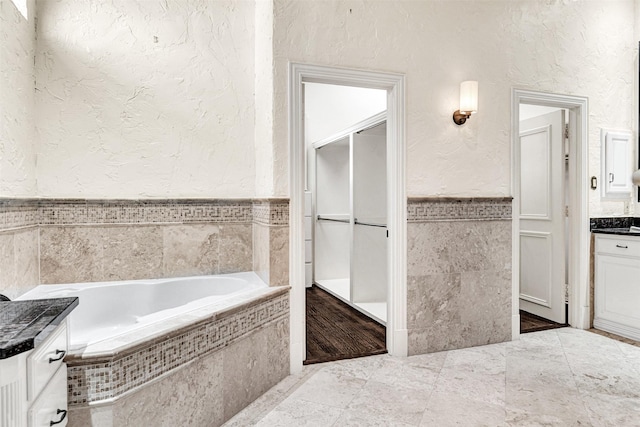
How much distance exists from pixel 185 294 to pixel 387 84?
202cm

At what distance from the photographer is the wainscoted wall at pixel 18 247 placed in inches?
78.3

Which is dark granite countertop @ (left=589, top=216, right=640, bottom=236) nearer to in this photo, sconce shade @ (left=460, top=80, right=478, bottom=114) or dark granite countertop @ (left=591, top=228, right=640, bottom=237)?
dark granite countertop @ (left=591, top=228, right=640, bottom=237)

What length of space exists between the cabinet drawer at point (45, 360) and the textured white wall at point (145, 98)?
138 cm

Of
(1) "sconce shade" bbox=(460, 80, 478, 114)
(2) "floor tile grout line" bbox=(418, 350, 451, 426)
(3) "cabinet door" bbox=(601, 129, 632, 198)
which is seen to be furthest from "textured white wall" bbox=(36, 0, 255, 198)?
(3) "cabinet door" bbox=(601, 129, 632, 198)

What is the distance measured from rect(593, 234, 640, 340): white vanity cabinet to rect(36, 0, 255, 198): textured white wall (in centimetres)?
296

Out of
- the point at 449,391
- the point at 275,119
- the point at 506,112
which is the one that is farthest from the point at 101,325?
the point at 506,112

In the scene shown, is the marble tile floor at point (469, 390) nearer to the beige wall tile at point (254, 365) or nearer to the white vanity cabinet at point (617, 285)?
the beige wall tile at point (254, 365)

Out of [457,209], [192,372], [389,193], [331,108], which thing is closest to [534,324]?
[457,209]

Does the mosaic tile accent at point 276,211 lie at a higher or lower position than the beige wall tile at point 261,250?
higher

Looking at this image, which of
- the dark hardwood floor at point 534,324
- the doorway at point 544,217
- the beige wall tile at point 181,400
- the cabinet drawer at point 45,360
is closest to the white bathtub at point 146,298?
the beige wall tile at point 181,400

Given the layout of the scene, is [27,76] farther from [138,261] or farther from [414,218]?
[414,218]

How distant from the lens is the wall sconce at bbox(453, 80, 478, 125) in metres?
2.75

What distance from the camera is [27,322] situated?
3.93 feet

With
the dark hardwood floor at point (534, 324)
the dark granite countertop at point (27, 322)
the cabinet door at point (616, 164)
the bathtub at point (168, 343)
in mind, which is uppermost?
the cabinet door at point (616, 164)
